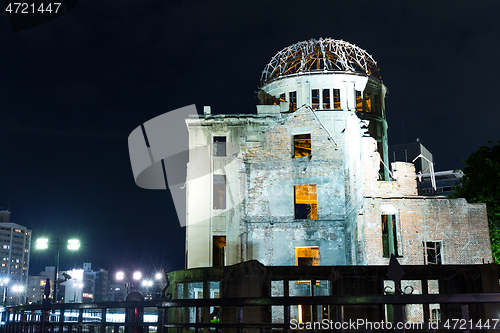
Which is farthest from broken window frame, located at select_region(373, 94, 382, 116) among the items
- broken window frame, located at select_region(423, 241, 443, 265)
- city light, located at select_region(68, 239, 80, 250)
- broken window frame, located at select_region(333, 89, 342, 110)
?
city light, located at select_region(68, 239, 80, 250)

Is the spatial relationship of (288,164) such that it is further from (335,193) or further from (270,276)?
(270,276)

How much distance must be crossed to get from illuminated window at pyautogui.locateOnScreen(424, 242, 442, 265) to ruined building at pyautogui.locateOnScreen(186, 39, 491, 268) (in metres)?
0.07

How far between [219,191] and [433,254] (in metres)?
15.8

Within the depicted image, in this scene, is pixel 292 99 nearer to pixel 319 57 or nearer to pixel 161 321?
pixel 319 57

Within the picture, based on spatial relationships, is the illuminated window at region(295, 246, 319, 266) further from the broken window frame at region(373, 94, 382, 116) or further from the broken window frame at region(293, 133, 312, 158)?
the broken window frame at region(373, 94, 382, 116)

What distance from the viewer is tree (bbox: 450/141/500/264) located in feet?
94.0

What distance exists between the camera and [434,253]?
25.0 m

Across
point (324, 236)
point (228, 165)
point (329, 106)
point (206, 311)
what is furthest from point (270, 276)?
point (329, 106)

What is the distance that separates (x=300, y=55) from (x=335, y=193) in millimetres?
10763

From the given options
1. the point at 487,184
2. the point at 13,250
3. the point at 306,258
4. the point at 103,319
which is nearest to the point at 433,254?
the point at 487,184

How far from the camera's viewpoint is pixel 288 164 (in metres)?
30.2

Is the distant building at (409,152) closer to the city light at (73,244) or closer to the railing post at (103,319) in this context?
the city light at (73,244)

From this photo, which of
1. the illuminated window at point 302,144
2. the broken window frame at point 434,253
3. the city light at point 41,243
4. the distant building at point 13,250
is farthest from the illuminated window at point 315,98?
the distant building at point 13,250

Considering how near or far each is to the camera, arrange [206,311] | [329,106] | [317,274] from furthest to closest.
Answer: [329,106], [206,311], [317,274]
